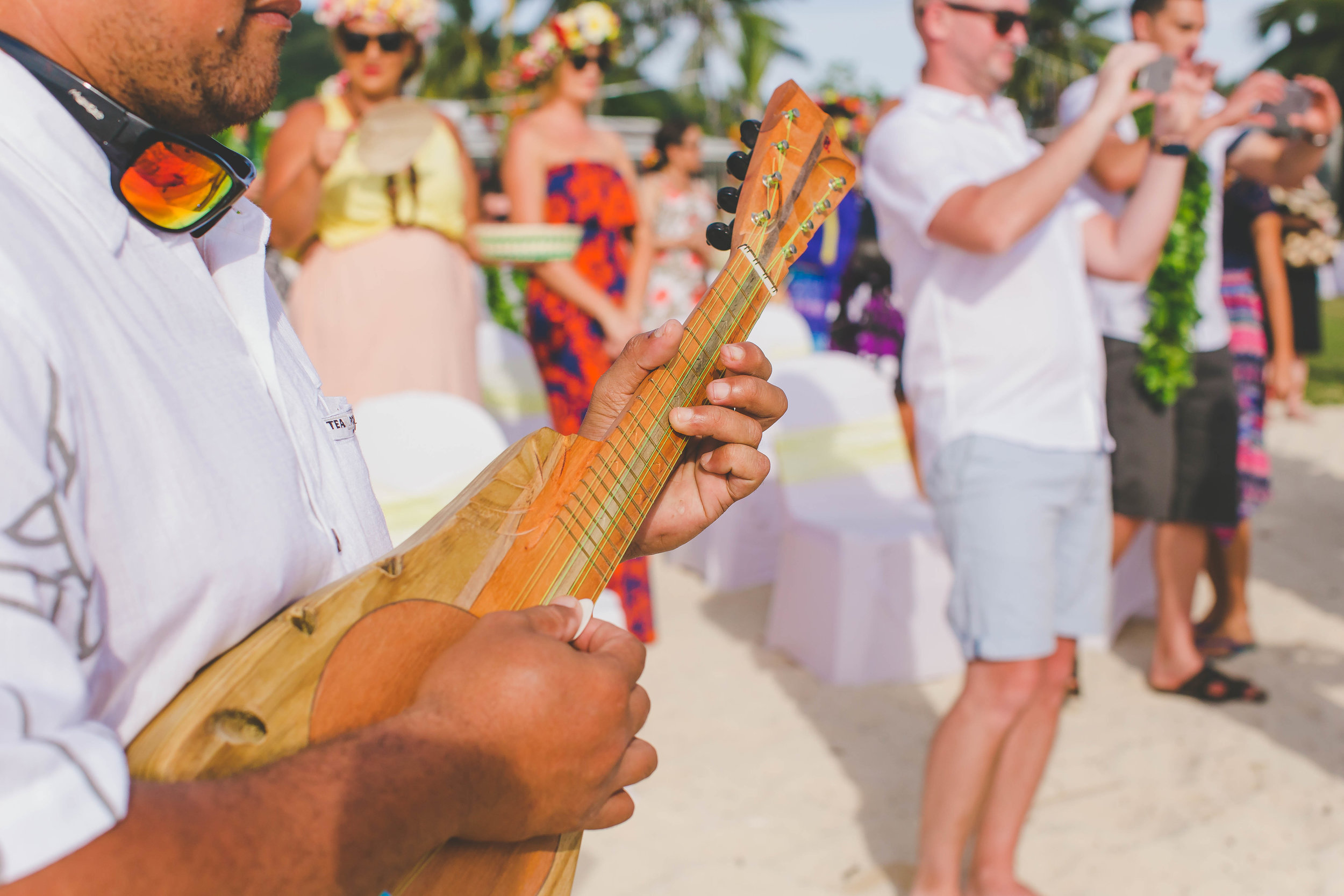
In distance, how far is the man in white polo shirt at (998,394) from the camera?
231cm

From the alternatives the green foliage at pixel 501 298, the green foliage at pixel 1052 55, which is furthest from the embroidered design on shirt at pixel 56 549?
the green foliage at pixel 1052 55

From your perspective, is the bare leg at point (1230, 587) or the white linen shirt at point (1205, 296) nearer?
the white linen shirt at point (1205, 296)

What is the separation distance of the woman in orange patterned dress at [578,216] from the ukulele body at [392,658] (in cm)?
277

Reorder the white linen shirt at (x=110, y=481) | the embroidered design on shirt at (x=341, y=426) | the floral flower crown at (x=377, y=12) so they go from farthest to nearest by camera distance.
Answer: the floral flower crown at (x=377, y=12), the embroidered design on shirt at (x=341, y=426), the white linen shirt at (x=110, y=481)

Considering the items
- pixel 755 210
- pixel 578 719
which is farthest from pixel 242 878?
pixel 755 210

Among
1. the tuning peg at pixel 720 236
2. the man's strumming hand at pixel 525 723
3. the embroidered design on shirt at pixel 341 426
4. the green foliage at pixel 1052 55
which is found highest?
the tuning peg at pixel 720 236

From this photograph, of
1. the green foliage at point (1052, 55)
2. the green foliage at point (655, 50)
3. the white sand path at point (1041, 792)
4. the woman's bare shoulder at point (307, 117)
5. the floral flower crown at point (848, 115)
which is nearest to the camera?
the white sand path at point (1041, 792)

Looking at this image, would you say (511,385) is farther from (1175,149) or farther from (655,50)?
(655,50)

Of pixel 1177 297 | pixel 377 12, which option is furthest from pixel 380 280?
pixel 1177 297

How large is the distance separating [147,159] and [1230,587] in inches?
176

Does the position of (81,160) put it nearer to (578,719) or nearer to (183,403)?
(183,403)

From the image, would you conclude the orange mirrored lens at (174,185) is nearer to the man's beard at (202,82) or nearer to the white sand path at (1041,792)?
the man's beard at (202,82)

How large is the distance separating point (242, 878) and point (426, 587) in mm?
331

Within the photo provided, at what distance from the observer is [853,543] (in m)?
3.96
